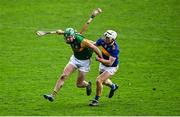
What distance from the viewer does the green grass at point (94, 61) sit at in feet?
79.2

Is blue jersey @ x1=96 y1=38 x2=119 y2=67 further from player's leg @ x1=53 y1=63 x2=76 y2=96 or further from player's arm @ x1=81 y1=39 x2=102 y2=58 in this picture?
player's leg @ x1=53 y1=63 x2=76 y2=96

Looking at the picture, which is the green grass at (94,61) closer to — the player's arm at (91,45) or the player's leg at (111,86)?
the player's leg at (111,86)

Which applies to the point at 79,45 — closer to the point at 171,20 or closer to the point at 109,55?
the point at 109,55

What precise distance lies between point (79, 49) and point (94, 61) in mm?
8526

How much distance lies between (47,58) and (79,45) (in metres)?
8.97

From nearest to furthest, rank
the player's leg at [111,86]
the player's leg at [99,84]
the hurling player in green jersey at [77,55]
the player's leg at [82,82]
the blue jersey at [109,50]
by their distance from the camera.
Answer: the hurling player in green jersey at [77,55], the blue jersey at [109,50], the player's leg at [99,84], the player's leg at [82,82], the player's leg at [111,86]

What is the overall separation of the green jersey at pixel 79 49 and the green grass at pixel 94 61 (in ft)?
5.34

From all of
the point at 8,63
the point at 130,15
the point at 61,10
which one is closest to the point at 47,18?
the point at 61,10

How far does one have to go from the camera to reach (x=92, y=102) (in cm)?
2383

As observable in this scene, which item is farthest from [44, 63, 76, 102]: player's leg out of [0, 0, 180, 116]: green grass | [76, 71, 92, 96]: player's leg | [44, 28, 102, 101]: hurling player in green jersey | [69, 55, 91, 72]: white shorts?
[76, 71, 92, 96]: player's leg

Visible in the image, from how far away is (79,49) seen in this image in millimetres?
23281

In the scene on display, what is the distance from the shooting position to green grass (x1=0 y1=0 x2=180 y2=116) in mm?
24125

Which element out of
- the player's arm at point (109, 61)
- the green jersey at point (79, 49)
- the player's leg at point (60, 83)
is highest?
the green jersey at point (79, 49)

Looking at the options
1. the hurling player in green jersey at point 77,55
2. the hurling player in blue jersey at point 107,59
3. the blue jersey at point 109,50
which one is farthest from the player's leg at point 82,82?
the blue jersey at point 109,50
